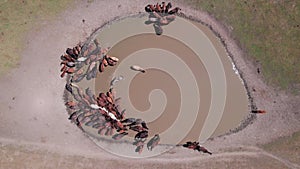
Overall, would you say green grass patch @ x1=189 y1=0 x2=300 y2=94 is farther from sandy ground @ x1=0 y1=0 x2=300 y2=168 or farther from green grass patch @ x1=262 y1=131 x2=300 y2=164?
green grass patch @ x1=262 y1=131 x2=300 y2=164

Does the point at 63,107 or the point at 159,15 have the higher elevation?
the point at 159,15

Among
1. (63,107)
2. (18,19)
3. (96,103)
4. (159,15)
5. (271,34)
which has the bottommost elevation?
(63,107)

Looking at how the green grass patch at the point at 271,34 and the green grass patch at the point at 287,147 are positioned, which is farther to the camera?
the green grass patch at the point at 271,34

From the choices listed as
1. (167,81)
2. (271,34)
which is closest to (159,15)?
(167,81)

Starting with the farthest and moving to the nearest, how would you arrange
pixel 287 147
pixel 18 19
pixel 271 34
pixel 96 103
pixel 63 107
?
1. pixel 271 34
2. pixel 18 19
3. pixel 63 107
4. pixel 96 103
5. pixel 287 147

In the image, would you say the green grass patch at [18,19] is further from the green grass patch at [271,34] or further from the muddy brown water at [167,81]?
the green grass patch at [271,34]

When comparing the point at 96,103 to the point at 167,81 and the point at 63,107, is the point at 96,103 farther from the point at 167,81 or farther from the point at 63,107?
the point at 167,81

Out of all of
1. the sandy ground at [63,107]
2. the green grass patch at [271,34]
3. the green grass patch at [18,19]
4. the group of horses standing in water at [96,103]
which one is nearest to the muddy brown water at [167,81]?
the group of horses standing in water at [96,103]
